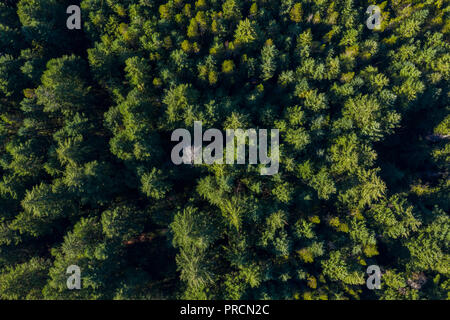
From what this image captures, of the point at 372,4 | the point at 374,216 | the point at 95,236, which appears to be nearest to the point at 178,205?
the point at 95,236

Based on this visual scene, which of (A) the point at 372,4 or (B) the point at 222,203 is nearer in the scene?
(B) the point at 222,203

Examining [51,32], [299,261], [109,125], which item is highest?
[51,32]

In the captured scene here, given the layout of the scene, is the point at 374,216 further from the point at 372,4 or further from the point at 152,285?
the point at 372,4

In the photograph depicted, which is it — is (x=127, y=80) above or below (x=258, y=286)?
above

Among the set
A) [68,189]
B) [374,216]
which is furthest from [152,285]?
[374,216]
